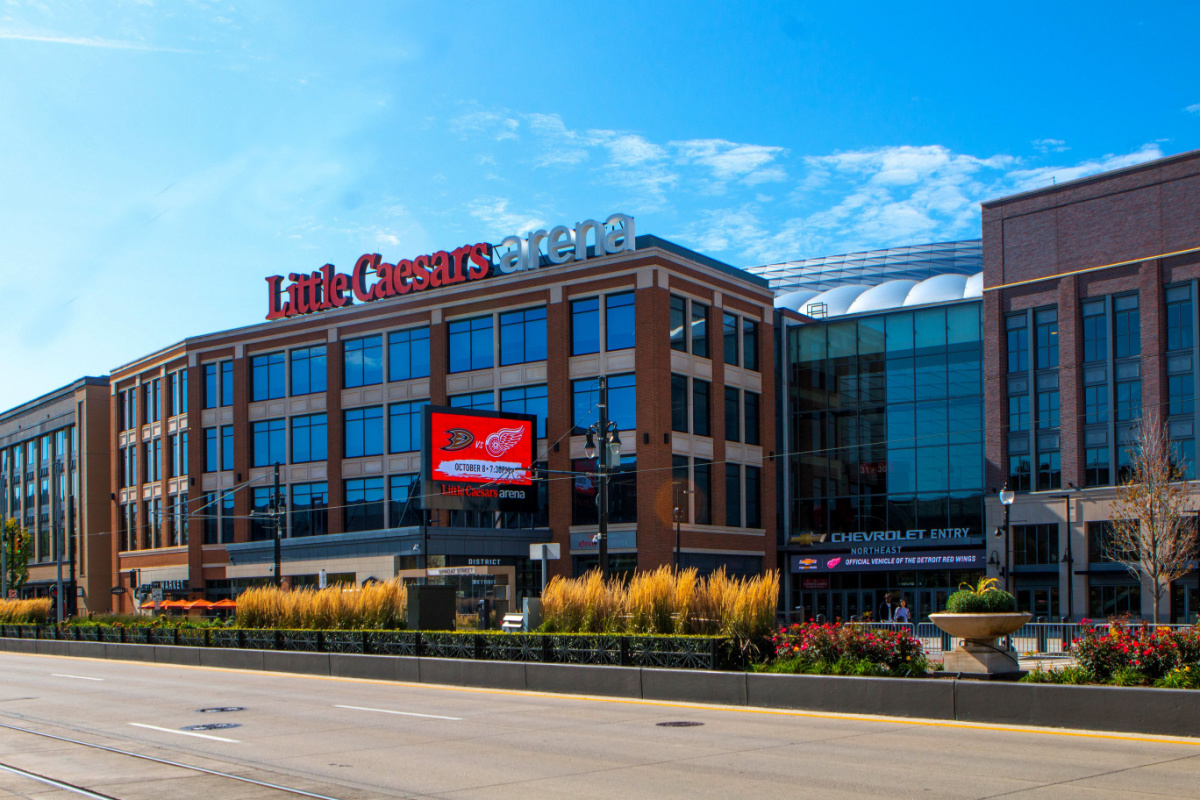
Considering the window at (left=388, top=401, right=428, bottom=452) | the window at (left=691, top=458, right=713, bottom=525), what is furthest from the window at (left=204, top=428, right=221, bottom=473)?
the window at (left=691, top=458, right=713, bottom=525)

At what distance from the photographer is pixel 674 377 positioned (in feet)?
176

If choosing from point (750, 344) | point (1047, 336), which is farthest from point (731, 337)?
point (1047, 336)

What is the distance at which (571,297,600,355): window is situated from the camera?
5403cm

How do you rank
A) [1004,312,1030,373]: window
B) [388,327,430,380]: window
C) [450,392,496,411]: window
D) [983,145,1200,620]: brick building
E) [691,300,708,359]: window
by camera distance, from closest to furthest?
[983,145,1200,620]: brick building < [1004,312,1030,373]: window < [691,300,708,359]: window < [450,392,496,411]: window < [388,327,430,380]: window

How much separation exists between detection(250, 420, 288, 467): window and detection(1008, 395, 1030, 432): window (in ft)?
128

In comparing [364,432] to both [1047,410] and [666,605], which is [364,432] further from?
[666,605]

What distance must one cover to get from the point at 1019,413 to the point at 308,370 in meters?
38.1

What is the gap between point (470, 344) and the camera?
5838cm

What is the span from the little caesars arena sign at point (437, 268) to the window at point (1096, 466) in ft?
74.0

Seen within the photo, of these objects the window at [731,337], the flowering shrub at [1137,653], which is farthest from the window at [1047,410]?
the flowering shrub at [1137,653]

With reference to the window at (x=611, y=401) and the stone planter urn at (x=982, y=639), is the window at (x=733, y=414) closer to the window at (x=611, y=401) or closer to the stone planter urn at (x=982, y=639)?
the window at (x=611, y=401)

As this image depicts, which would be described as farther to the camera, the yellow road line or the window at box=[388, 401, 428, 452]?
the window at box=[388, 401, 428, 452]

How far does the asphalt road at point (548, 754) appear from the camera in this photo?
35.9ft

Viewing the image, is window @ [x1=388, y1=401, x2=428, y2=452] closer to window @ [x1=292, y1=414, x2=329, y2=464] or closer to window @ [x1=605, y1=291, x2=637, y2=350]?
window @ [x1=292, y1=414, x2=329, y2=464]
